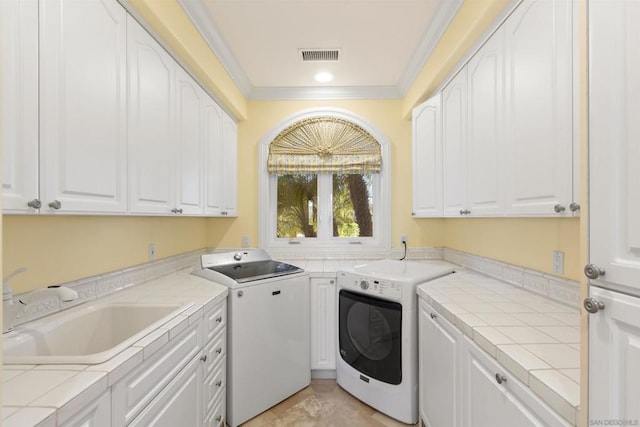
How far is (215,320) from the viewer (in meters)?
1.60

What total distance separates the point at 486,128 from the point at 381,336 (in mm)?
1394

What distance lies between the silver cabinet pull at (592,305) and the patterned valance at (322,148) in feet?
7.31

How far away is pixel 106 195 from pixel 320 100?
212cm

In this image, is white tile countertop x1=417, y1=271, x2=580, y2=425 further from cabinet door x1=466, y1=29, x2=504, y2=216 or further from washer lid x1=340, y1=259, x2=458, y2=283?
cabinet door x1=466, y1=29, x2=504, y2=216

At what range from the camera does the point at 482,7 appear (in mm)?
1429

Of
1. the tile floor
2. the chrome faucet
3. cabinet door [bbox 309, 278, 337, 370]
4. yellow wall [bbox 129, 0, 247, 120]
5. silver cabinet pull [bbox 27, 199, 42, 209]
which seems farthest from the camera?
cabinet door [bbox 309, 278, 337, 370]

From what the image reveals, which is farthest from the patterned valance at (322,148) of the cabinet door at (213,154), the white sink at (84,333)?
the white sink at (84,333)

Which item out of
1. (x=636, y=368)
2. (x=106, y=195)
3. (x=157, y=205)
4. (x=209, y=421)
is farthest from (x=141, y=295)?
(x=636, y=368)

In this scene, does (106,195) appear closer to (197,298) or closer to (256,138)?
(197,298)

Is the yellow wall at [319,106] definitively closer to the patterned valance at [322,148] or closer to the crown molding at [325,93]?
the crown molding at [325,93]

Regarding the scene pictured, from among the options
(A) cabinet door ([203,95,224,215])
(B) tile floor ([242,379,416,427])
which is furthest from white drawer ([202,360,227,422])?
(A) cabinet door ([203,95,224,215])

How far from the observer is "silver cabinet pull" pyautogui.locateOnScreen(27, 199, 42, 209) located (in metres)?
0.87

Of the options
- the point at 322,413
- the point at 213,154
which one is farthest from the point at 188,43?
the point at 322,413

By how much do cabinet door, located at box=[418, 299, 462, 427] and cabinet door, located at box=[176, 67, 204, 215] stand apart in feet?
5.23
